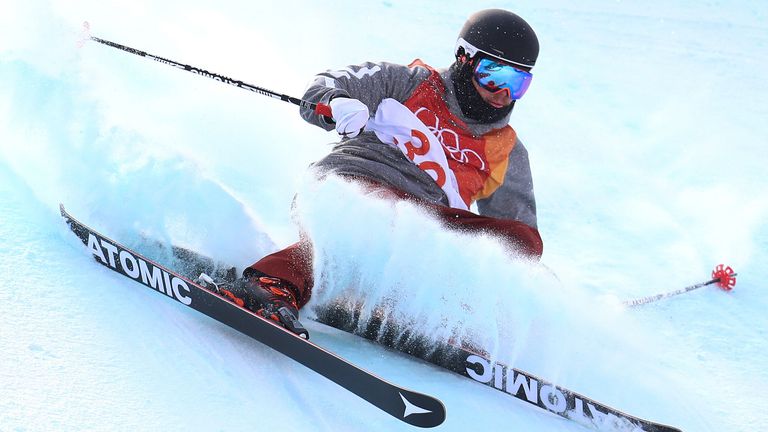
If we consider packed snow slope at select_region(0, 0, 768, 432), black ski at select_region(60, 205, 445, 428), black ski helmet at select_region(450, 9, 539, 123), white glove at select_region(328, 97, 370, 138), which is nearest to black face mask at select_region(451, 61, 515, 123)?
black ski helmet at select_region(450, 9, 539, 123)

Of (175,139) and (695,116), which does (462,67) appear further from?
(695,116)

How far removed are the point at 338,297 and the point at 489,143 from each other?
975 millimetres

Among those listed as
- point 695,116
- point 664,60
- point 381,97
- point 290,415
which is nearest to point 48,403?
point 290,415

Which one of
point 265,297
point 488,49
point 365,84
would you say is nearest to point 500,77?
point 488,49

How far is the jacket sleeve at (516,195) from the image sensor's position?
3338mm

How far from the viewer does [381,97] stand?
3205 millimetres

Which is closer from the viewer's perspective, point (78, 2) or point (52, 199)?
point (52, 199)

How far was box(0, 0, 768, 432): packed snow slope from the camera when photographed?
2.27 metres

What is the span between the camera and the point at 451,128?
10.5 feet

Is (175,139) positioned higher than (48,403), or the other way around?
(175,139)

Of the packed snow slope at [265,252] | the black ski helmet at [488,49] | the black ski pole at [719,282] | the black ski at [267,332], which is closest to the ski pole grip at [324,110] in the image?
the packed snow slope at [265,252]

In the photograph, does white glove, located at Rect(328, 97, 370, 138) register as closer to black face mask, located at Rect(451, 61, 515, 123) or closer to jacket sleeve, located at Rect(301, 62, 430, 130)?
jacket sleeve, located at Rect(301, 62, 430, 130)

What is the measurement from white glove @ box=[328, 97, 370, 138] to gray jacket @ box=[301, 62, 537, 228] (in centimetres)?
12

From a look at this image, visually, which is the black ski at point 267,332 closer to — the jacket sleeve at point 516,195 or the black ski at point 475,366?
the black ski at point 475,366
